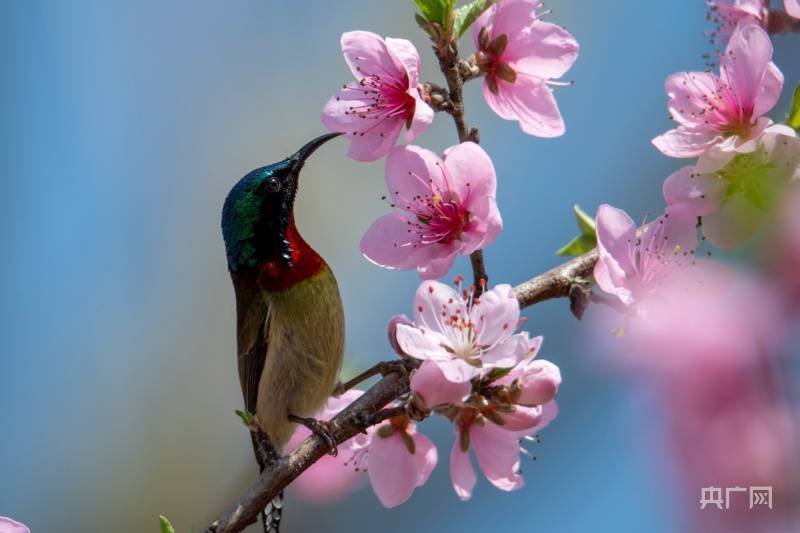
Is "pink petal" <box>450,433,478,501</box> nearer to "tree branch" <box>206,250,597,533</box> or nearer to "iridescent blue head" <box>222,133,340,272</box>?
"tree branch" <box>206,250,597,533</box>

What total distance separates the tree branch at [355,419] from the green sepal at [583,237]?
0.23 feet

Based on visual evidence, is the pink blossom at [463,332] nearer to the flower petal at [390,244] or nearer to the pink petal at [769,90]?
the flower petal at [390,244]

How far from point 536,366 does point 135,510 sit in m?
3.42

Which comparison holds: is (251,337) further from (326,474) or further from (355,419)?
(355,419)

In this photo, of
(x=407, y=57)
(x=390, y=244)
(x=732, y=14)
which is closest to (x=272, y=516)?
(x=390, y=244)

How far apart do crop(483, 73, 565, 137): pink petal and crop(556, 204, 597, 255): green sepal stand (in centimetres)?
22

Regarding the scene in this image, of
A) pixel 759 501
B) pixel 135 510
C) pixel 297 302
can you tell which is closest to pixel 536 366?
pixel 759 501

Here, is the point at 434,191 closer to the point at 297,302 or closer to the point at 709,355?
the point at 709,355

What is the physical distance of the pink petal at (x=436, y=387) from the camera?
1.51m

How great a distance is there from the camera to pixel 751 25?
1.82 metres

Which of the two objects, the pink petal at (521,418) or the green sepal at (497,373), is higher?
the green sepal at (497,373)

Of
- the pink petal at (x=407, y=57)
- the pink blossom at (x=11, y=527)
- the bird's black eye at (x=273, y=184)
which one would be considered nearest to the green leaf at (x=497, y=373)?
the pink petal at (x=407, y=57)

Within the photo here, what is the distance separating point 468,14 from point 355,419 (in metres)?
0.79

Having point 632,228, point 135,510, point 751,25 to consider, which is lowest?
point 135,510
